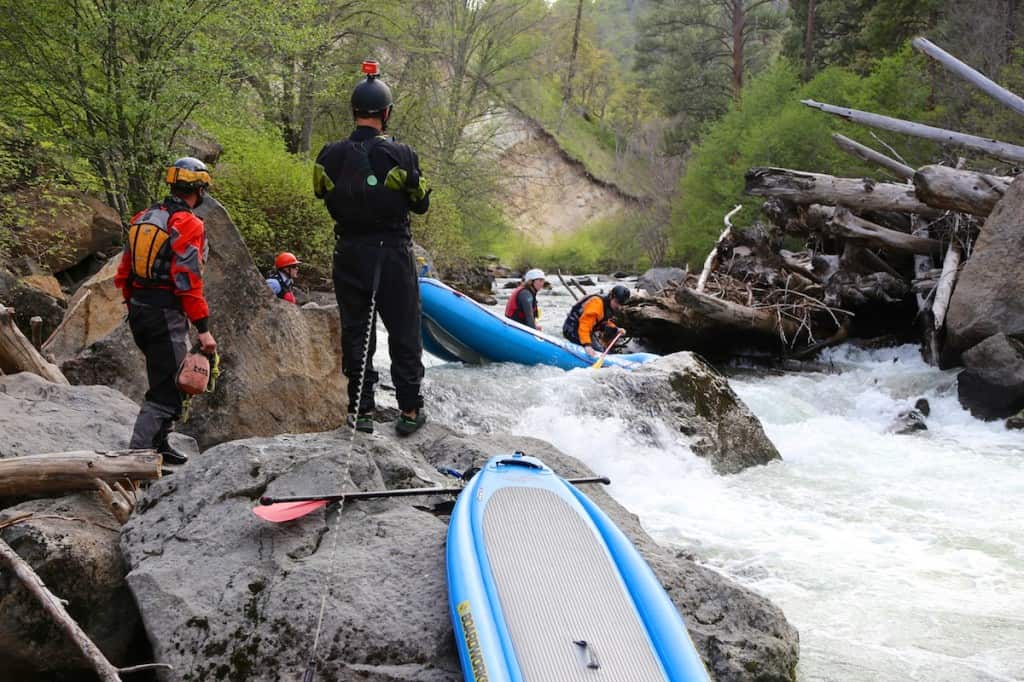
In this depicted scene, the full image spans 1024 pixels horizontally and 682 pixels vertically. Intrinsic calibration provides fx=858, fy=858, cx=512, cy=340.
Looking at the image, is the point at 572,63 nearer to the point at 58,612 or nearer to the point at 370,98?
the point at 370,98

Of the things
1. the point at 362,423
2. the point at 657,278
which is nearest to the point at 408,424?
the point at 362,423

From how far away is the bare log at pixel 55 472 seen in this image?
3.52 metres

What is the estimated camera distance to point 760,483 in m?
6.93

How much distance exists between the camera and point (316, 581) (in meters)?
3.03

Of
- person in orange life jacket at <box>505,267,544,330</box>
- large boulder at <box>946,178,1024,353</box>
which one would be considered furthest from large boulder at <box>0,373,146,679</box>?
large boulder at <box>946,178,1024,353</box>

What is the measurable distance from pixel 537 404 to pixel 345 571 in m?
4.89

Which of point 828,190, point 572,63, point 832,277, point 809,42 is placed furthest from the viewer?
point 572,63

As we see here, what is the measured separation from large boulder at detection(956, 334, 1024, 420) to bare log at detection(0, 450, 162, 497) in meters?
8.61

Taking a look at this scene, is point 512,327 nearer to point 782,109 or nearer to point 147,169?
point 147,169

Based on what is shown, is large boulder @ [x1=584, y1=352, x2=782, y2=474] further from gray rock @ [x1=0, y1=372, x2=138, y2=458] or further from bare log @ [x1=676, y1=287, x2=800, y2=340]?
gray rock @ [x1=0, y1=372, x2=138, y2=458]

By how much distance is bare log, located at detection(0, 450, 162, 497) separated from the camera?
352cm

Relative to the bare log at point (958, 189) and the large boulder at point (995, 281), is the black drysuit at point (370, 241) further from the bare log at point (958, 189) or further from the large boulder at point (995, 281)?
the large boulder at point (995, 281)

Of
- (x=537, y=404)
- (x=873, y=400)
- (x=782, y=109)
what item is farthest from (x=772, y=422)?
(x=782, y=109)

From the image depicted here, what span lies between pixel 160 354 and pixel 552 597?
249 centimetres
